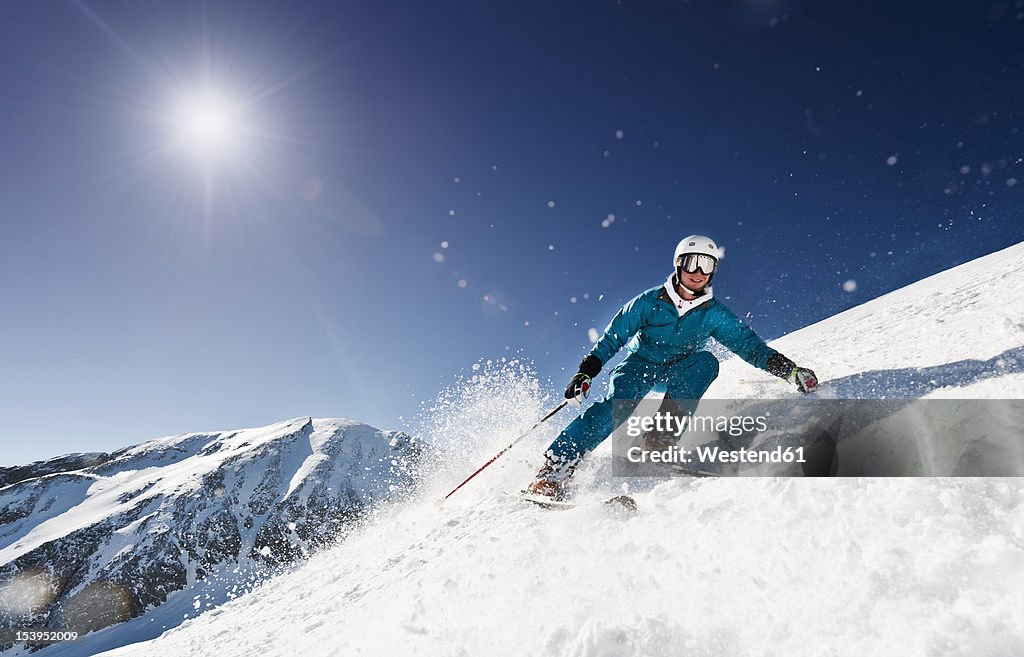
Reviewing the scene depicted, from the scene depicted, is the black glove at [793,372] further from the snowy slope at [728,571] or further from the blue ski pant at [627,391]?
the blue ski pant at [627,391]

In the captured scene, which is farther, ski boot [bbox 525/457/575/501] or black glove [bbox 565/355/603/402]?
black glove [bbox 565/355/603/402]

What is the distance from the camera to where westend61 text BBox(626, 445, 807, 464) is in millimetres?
3248

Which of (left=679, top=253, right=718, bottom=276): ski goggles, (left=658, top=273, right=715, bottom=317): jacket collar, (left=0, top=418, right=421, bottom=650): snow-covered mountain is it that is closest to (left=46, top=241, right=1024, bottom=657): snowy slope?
(left=658, top=273, right=715, bottom=317): jacket collar

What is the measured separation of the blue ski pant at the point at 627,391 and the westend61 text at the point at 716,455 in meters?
0.40

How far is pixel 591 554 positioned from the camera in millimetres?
2578

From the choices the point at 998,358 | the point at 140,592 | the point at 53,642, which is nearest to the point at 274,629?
the point at 998,358

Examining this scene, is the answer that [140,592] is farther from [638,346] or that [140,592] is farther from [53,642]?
[638,346]

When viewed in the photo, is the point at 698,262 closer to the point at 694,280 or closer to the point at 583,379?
the point at 694,280

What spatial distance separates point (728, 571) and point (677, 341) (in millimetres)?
3426

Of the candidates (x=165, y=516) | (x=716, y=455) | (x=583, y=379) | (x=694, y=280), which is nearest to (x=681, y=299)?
(x=694, y=280)

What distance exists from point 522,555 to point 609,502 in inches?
27.5

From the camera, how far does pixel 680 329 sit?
5.14m

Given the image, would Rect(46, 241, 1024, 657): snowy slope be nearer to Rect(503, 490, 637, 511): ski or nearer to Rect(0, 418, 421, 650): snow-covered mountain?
Rect(503, 490, 637, 511): ski

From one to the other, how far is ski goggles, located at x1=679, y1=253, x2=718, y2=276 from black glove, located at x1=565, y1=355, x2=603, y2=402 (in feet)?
4.67
